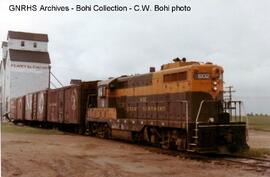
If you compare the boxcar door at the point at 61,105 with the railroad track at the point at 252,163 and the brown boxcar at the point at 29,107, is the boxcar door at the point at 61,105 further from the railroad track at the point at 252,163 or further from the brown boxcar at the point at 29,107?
the railroad track at the point at 252,163

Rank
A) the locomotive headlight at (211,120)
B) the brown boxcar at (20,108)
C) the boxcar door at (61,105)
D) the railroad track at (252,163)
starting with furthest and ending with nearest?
the brown boxcar at (20,108) → the boxcar door at (61,105) → the locomotive headlight at (211,120) → the railroad track at (252,163)

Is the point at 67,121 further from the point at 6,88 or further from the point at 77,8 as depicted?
the point at 6,88

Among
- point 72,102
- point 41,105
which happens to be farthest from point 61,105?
point 41,105

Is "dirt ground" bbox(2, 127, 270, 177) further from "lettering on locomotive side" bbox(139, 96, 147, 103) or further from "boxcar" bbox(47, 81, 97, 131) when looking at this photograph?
"boxcar" bbox(47, 81, 97, 131)

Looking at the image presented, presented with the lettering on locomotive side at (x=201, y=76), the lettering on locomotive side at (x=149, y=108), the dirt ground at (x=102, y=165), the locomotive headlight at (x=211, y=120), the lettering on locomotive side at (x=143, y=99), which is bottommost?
the dirt ground at (x=102, y=165)

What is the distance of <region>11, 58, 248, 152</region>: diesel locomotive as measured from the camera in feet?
57.0

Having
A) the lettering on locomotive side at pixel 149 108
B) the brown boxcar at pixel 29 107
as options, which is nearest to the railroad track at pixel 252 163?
the lettering on locomotive side at pixel 149 108

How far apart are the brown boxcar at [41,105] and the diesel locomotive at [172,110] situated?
12.5 m

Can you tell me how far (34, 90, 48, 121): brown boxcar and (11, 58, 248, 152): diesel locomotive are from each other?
12479mm

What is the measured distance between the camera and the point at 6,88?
3073 inches

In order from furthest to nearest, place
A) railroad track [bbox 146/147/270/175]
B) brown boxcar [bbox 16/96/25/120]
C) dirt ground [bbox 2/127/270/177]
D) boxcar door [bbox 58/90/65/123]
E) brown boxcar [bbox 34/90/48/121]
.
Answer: brown boxcar [bbox 16/96/25/120] → brown boxcar [bbox 34/90/48/121] → boxcar door [bbox 58/90/65/123] → railroad track [bbox 146/147/270/175] → dirt ground [bbox 2/127/270/177]

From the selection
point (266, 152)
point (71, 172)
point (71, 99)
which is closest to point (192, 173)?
point (71, 172)

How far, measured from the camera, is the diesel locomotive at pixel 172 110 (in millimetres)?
17375

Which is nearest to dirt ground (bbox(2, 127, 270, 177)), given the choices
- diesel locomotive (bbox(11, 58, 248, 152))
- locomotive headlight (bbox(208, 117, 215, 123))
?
diesel locomotive (bbox(11, 58, 248, 152))
